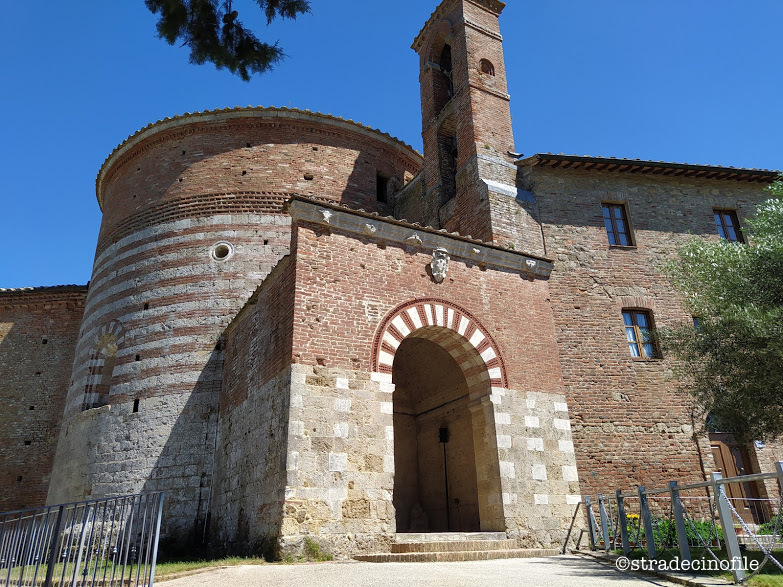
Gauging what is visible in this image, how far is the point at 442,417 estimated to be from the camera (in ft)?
40.4

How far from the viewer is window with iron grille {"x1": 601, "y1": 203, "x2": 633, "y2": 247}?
1440 cm

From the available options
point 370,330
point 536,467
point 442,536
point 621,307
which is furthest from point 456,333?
point 621,307

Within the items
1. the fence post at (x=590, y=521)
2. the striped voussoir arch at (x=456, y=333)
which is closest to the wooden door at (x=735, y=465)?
the fence post at (x=590, y=521)

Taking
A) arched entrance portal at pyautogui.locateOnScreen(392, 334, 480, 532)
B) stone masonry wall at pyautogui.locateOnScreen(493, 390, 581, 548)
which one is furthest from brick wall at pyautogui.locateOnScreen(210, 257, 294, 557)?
stone masonry wall at pyautogui.locateOnScreen(493, 390, 581, 548)

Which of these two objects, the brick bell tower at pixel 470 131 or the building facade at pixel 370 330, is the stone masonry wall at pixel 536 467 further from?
the brick bell tower at pixel 470 131

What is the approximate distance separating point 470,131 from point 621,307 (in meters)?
5.76

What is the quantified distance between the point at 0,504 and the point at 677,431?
61.1 feet

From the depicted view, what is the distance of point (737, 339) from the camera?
934cm

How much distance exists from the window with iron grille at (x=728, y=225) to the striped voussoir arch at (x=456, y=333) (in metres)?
8.54

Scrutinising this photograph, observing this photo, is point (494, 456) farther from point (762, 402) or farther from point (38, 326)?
point (38, 326)

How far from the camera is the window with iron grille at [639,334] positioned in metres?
13.1

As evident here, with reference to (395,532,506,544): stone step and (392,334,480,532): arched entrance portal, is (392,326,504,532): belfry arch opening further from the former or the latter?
(395,532,506,544): stone step

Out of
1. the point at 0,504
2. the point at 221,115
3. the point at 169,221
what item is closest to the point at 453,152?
the point at 221,115

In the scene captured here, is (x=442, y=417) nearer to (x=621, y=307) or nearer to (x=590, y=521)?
(x=590, y=521)
